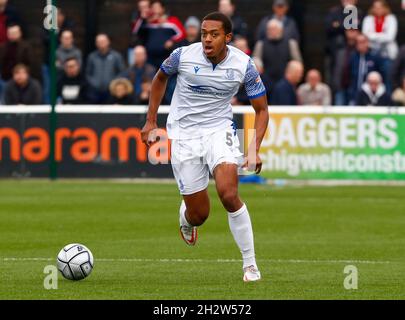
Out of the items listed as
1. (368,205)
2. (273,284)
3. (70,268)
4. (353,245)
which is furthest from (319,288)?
(368,205)

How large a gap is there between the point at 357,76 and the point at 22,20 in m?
6.75

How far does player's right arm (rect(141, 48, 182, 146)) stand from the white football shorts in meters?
0.36

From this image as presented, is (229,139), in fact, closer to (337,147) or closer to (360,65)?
(337,147)

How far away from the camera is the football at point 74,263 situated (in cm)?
1215

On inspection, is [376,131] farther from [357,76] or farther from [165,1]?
[165,1]

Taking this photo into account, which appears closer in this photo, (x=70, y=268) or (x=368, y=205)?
(x=70, y=268)

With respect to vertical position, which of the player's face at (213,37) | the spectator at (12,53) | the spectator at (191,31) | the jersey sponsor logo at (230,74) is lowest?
the spectator at (12,53)

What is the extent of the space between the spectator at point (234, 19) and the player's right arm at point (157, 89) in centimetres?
1288

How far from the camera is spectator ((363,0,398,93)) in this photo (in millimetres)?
25281

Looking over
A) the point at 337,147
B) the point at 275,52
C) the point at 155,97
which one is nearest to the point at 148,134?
the point at 155,97

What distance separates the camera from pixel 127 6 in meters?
27.6

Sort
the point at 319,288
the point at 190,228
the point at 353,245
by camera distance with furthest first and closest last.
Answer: the point at 353,245, the point at 190,228, the point at 319,288

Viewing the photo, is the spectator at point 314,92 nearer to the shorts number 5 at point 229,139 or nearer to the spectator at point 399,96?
the spectator at point 399,96

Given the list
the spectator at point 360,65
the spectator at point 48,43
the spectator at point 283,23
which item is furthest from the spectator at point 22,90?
the spectator at point 360,65
